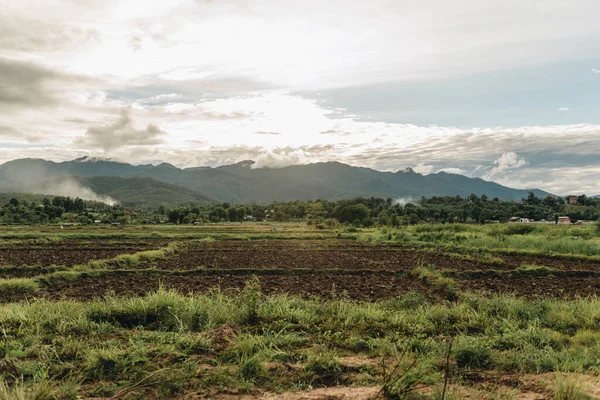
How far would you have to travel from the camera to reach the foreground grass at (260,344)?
15.9 ft

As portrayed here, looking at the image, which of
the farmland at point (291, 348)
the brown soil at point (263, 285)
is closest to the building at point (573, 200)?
the brown soil at point (263, 285)

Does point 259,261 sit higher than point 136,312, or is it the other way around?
point 136,312

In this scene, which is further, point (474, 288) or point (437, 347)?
point (474, 288)

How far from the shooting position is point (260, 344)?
19.6 ft

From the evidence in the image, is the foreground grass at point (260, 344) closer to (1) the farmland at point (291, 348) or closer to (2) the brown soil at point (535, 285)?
(1) the farmland at point (291, 348)

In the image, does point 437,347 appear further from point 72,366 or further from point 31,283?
point 31,283

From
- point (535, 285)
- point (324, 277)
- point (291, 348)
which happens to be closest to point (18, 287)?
point (324, 277)

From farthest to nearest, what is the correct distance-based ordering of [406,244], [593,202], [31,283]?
[593,202], [406,244], [31,283]

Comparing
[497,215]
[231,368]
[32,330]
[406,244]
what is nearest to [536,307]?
[231,368]

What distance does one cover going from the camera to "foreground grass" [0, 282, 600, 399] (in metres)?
4.85

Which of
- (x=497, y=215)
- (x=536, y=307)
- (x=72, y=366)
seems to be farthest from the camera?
(x=497, y=215)

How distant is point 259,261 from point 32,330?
17950mm

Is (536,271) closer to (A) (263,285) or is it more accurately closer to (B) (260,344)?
(A) (263,285)

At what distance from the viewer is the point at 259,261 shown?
80.0ft
